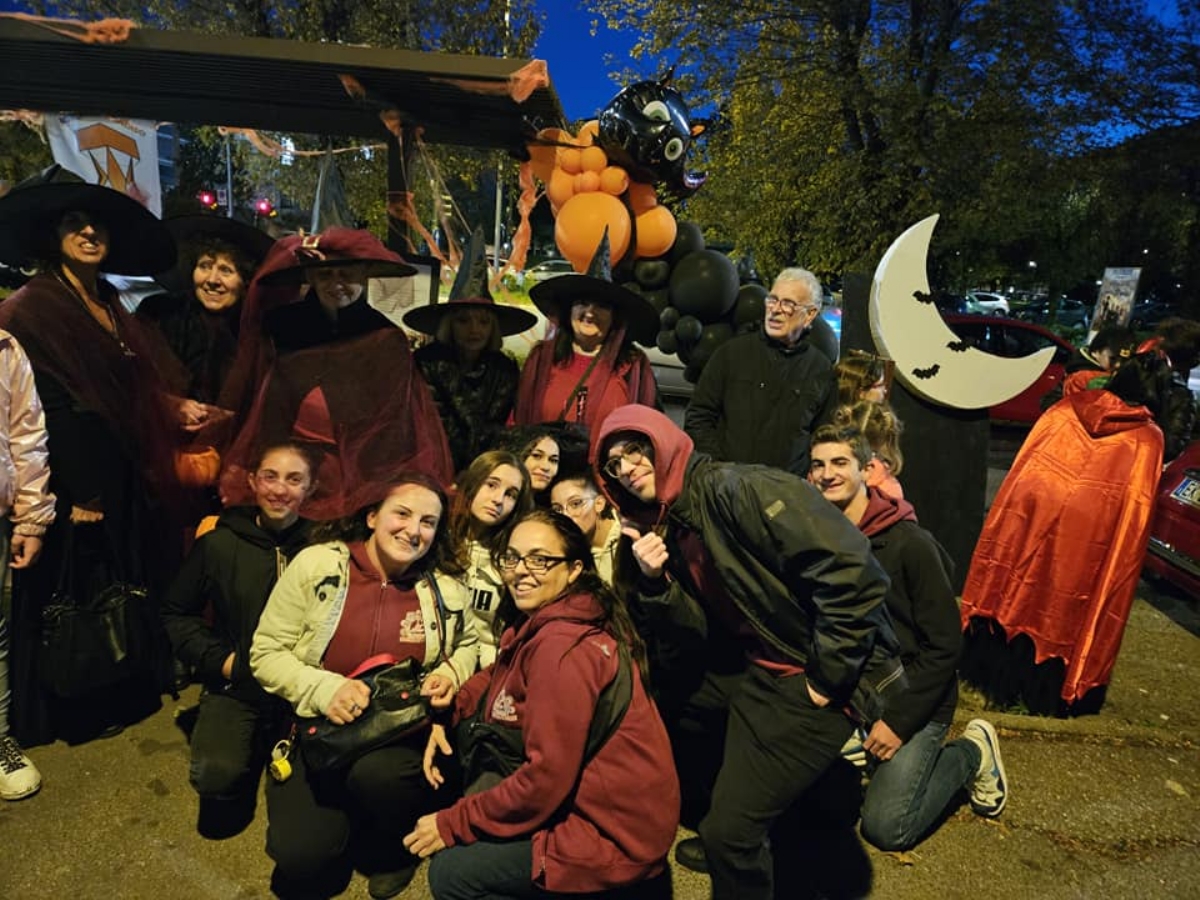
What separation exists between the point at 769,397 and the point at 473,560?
1.75m

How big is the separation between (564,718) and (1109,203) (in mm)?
15211

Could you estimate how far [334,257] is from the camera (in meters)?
3.19

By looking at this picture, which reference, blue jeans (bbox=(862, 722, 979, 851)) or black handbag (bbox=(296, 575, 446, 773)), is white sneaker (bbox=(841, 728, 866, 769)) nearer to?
blue jeans (bbox=(862, 722, 979, 851))

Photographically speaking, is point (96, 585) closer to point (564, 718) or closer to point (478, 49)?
point (564, 718)

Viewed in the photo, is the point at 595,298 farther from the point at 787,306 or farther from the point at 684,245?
the point at 684,245

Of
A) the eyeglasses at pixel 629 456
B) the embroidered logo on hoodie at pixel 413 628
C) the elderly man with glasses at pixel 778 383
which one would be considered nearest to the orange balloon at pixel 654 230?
the elderly man with glasses at pixel 778 383

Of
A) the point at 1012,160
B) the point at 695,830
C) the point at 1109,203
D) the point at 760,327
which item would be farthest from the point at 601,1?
the point at 695,830

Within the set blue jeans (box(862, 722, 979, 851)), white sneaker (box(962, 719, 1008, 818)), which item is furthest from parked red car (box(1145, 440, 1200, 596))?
blue jeans (box(862, 722, 979, 851))

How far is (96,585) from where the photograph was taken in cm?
298

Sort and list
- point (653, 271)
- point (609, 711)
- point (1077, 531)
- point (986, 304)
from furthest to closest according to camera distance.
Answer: point (986, 304) < point (653, 271) < point (1077, 531) < point (609, 711)

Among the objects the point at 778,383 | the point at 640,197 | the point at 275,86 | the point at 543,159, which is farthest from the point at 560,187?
the point at 778,383

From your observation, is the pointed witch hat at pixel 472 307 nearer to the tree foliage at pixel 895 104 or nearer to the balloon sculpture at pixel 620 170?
the balloon sculpture at pixel 620 170

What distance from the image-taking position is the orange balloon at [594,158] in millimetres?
5176

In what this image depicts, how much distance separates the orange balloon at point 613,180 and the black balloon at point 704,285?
2.58ft
